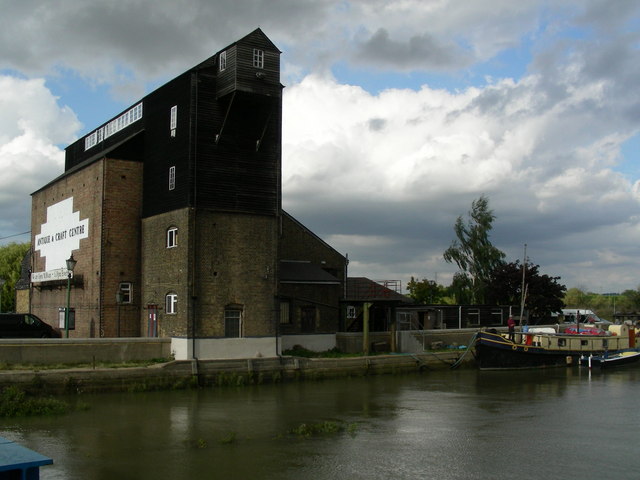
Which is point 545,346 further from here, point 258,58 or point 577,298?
point 577,298

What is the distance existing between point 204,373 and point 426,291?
37.8 m

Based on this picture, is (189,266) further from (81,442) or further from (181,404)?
(81,442)

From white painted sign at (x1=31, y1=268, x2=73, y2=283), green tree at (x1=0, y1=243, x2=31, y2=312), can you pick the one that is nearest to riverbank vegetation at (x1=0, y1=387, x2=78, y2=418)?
white painted sign at (x1=31, y1=268, x2=73, y2=283)

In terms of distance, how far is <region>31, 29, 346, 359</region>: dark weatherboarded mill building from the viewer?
31.1m

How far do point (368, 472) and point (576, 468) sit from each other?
5208 millimetres

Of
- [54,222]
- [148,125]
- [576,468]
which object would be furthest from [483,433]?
[54,222]

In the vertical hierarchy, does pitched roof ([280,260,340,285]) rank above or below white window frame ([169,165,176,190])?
below

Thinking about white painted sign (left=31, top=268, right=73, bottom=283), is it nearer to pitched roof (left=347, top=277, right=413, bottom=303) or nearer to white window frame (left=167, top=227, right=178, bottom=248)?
white window frame (left=167, top=227, right=178, bottom=248)

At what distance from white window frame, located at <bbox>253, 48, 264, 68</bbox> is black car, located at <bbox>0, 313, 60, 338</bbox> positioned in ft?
52.9

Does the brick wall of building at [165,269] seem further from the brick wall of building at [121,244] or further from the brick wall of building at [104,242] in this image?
the brick wall of building at [104,242]

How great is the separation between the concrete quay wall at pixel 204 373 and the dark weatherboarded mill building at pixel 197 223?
1.24 m

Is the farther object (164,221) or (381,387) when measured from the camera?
(164,221)

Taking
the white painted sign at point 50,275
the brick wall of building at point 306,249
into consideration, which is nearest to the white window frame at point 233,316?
the white painted sign at point 50,275

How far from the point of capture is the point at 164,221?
108 feet
